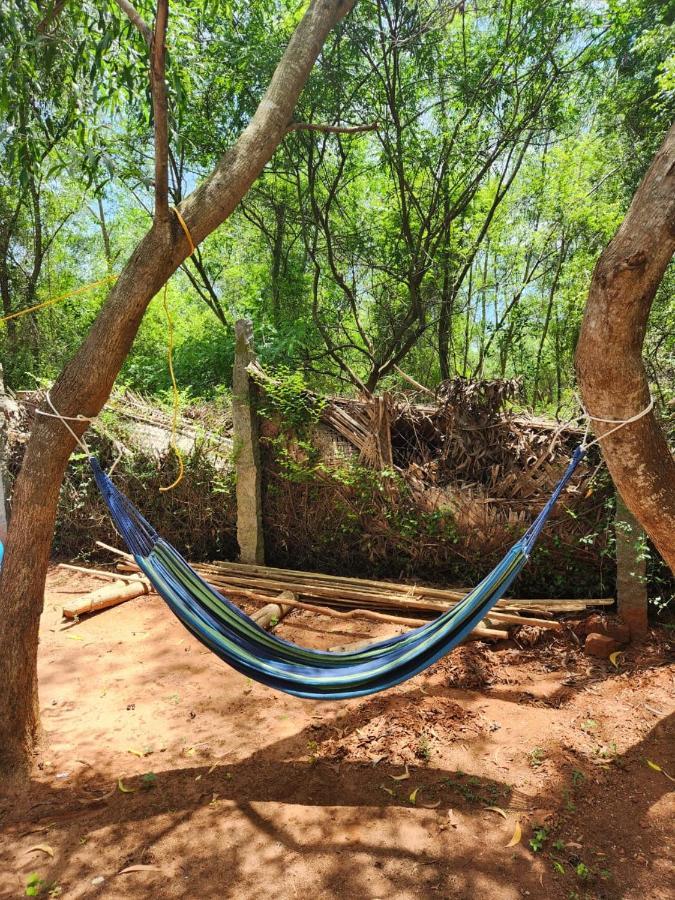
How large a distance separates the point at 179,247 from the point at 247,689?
1841mm

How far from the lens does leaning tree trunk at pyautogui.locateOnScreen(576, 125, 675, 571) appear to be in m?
1.36

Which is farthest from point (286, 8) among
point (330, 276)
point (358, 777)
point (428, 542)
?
point (358, 777)

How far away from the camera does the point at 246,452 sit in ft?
11.7

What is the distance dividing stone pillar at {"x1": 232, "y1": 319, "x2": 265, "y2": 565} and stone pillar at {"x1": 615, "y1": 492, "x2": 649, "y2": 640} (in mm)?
2122

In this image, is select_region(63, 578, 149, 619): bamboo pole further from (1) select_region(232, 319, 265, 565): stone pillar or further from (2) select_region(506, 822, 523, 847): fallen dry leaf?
(2) select_region(506, 822, 523, 847): fallen dry leaf

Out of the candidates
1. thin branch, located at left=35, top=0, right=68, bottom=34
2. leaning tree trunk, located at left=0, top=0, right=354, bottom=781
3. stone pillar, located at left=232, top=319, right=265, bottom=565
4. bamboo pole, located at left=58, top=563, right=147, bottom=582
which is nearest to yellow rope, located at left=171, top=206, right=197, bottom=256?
leaning tree trunk, located at left=0, top=0, right=354, bottom=781

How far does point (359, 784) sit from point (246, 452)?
2.17m

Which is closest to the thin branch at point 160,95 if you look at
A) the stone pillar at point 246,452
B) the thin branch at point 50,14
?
the thin branch at point 50,14

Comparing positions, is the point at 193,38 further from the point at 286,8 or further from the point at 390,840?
the point at 390,840

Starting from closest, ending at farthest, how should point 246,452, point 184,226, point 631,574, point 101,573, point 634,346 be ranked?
point 634,346 → point 184,226 → point 631,574 → point 246,452 → point 101,573

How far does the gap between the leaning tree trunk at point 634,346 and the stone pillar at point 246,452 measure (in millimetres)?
2340

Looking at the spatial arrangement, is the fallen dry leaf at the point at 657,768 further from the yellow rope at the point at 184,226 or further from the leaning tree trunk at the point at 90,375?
the yellow rope at the point at 184,226

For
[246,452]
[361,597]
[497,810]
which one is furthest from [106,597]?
[497,810]

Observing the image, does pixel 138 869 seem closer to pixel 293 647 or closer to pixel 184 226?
pixel 293 647
